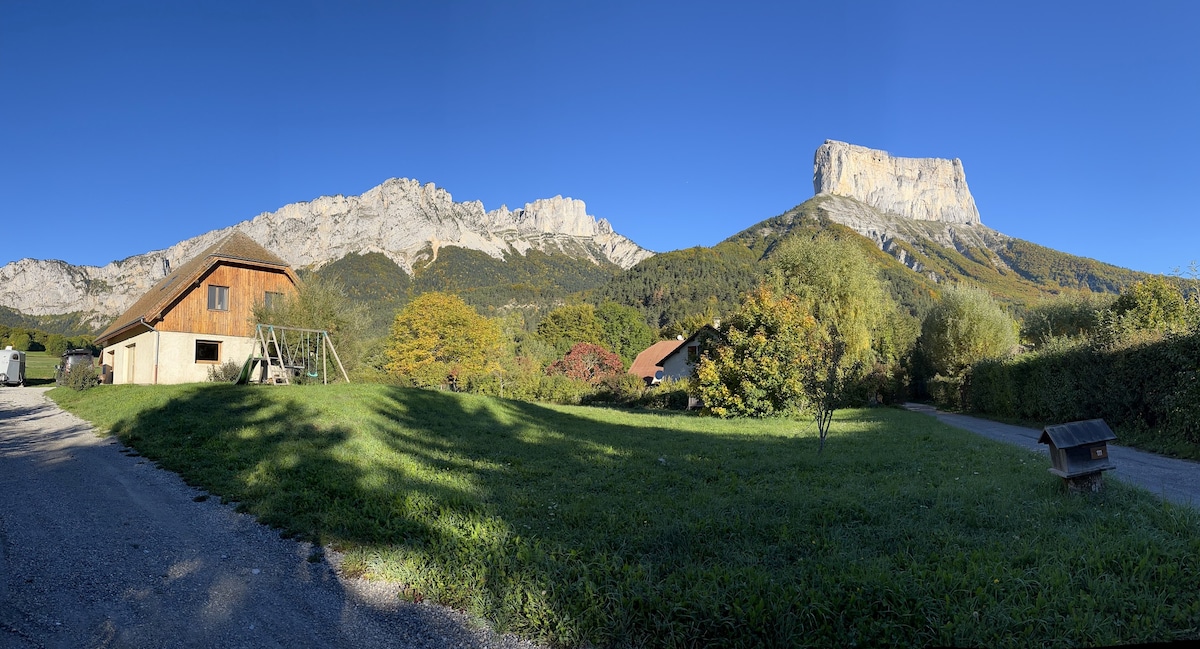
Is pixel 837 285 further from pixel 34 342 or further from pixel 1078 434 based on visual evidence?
pixel 34 342

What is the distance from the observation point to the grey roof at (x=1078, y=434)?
528cm

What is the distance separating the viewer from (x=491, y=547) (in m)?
4.48

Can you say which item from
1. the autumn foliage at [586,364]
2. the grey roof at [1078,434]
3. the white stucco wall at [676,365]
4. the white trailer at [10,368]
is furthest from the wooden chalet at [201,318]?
the white stucco wall at [676,365]

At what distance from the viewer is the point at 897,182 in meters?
181

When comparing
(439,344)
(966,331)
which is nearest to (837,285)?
(966,331)

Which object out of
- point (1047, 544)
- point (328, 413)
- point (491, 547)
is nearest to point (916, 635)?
point (1047, 544)

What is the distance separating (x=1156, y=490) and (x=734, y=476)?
5246 millimetres

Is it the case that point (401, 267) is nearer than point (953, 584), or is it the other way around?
point (953, 584)

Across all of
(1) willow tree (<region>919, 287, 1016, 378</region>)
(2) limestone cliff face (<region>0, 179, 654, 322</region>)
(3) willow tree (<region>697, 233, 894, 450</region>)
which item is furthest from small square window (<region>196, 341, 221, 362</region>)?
(2) limestone cliff face (<region>0, 179, 654, 322</region>)

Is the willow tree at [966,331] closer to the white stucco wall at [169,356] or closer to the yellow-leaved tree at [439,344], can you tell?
the yellow-leaved tree at [439,344]

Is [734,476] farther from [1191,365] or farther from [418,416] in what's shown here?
[1191,365]

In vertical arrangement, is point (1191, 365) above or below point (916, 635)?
above

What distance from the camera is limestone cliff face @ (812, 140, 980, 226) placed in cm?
17075

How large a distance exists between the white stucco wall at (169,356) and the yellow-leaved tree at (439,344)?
11.5m
